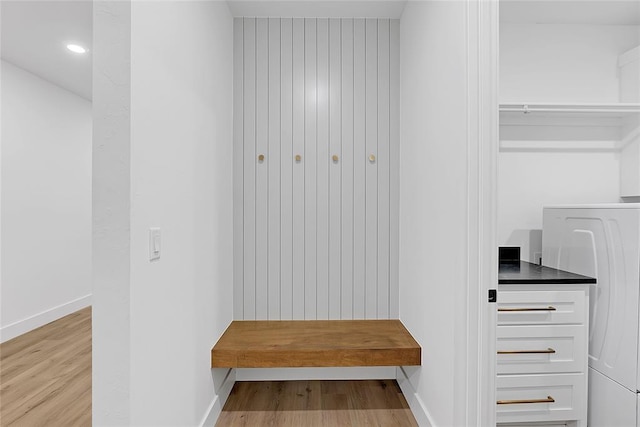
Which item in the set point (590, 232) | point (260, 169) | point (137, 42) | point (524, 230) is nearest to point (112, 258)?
point (137, 42)

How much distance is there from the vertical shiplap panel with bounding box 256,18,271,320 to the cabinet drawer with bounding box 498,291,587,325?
1542 millimetres

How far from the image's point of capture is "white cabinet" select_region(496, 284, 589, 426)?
1.99 meters

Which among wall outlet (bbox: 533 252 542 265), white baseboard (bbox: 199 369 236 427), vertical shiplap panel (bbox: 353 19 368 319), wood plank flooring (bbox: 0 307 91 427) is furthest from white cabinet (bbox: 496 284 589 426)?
wood plank flooring (bbox: 0 307 91 427)

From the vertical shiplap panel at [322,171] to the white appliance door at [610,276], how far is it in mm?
1483

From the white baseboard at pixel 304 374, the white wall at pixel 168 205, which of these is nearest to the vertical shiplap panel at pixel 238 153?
the white wall at pixel 168 205

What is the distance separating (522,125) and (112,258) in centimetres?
252

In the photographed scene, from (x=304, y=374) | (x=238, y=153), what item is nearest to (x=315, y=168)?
(x=238, y=153)

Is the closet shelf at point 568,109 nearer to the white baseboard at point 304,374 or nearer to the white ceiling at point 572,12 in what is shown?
the white ceiling at point 572,12

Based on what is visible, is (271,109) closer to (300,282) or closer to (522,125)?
(300,282)

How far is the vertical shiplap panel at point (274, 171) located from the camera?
2.72m

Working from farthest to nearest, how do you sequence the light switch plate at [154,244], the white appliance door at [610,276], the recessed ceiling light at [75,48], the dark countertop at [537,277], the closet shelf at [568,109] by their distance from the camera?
the recessed ceiling light at [75,48] → the closet shelf at [568,109] → the dark countertop at [537,277] → the white appliance door at [610,276] → the light switch plate at [154,244]

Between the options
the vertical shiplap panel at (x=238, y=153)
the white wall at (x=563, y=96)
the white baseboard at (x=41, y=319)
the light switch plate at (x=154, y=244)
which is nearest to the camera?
the light switch plate at (x=154, y=244)

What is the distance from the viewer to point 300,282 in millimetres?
2746

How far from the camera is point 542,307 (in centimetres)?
199
